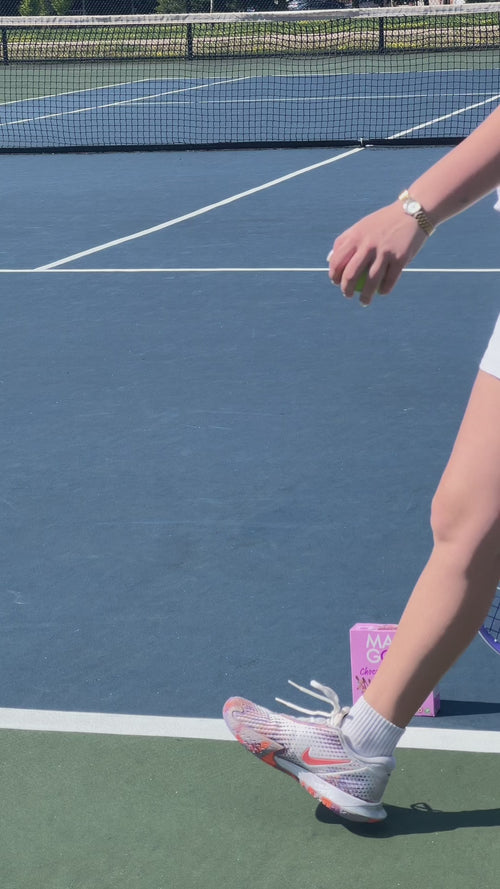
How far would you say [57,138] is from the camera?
14297 mm

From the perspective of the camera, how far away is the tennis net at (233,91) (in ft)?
42.7

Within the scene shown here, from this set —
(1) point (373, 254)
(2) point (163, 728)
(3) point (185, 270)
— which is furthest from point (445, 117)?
(1) point (373, 254)

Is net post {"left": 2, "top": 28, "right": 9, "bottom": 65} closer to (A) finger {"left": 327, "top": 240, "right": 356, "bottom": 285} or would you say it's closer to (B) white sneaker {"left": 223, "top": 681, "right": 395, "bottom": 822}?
(B) white sneaker {"left": 223, "top": 681, "right": 395, "bottom": 822}

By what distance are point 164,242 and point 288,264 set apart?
1.04 metres

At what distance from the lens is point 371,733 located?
2227mm

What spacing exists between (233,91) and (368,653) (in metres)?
17.9

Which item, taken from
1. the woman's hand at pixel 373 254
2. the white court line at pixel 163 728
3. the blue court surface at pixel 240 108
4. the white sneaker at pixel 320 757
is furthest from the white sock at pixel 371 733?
the blue court surface at pixel 240 108

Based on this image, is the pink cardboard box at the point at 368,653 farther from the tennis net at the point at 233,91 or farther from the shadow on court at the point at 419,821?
the tennis net at the point at 233,91

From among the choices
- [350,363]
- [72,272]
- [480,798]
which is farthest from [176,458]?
[72,272]

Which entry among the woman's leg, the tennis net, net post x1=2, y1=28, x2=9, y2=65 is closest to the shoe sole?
the woman's leg

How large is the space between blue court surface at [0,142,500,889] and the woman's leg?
279mm

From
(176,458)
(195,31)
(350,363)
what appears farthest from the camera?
(195,31)

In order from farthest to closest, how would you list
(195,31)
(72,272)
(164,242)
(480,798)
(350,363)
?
(195,31) → (164,242) → (72,272) → (350,363) → (480,798)

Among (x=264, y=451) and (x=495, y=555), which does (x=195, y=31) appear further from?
(x=495, y=555)
